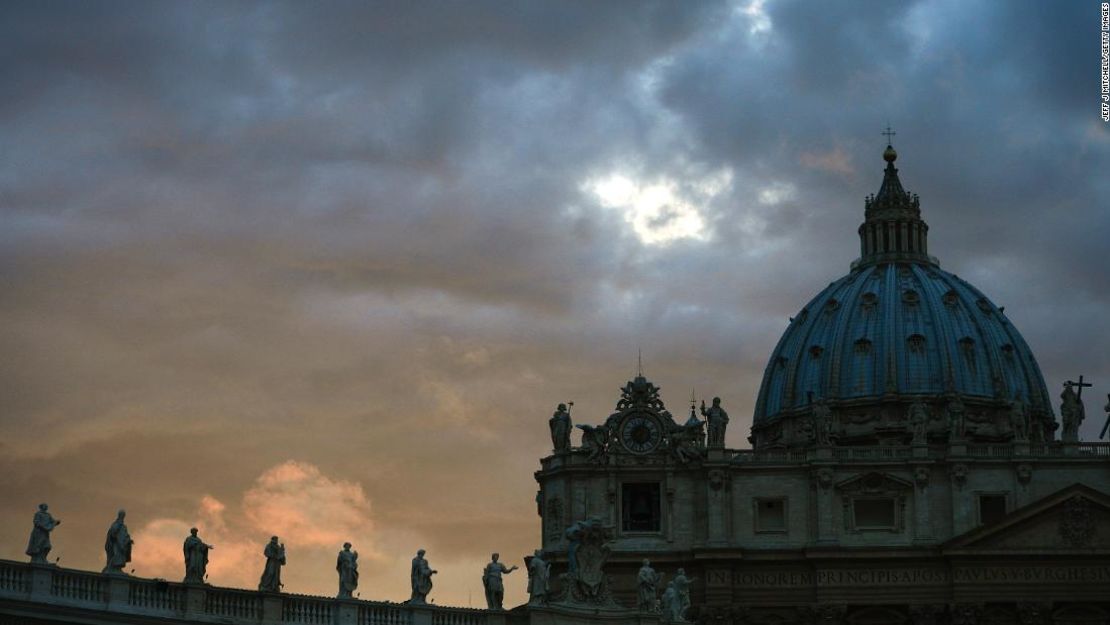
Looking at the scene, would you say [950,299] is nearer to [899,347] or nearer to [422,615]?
[899,347]

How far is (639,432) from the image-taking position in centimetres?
14225

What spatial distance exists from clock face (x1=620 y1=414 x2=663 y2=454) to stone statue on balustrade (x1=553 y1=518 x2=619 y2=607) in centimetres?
5886

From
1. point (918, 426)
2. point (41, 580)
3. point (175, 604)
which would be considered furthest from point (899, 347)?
point (41, 580)

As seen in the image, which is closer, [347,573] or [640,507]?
[347,573]

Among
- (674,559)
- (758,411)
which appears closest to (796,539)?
(674,559)

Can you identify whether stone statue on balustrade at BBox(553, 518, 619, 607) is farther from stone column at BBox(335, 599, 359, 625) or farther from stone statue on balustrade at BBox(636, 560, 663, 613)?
stone column at BBox(335, 599, 359, 625)

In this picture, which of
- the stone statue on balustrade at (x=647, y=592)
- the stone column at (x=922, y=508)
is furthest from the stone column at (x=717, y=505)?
the stone statue on balustrade at (x=647, y=592)

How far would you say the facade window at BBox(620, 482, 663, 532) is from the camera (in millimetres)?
141875

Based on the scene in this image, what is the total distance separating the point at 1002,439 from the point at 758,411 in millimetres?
24308

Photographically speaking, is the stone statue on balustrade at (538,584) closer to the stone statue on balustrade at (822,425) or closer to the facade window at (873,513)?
the facade window at (873,513)

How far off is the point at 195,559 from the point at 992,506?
7830 centimetres

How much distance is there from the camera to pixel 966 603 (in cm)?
13900

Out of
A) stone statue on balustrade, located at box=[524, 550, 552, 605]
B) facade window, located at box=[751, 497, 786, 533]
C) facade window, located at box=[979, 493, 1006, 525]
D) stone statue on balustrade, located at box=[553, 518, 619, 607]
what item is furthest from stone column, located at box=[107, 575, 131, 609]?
facade window, located at box=[979, 493, 1006, 525]

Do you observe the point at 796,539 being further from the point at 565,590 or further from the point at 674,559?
the point at 565,590
